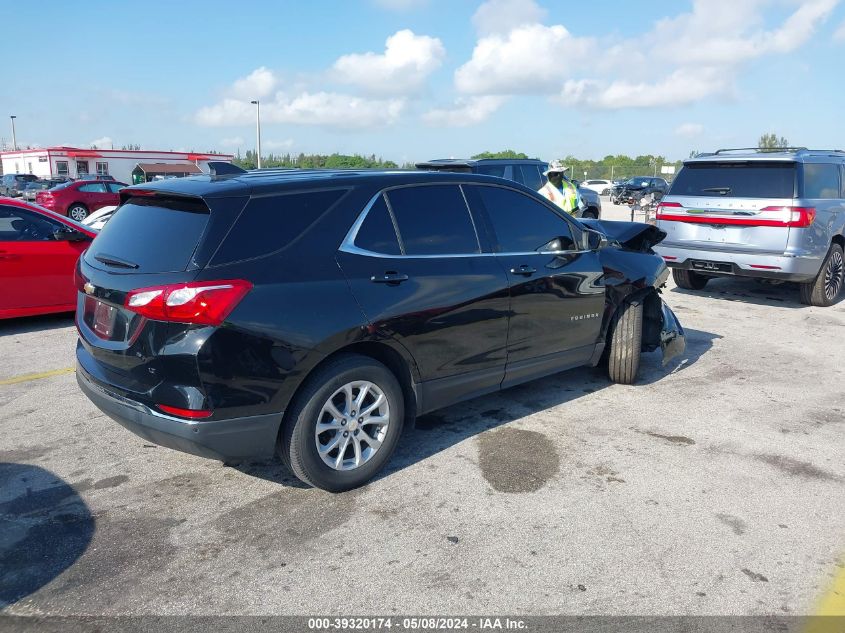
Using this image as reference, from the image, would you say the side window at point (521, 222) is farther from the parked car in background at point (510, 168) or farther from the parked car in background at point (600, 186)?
the parked car in background at point (600, 186)

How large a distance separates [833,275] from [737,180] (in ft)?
6.52

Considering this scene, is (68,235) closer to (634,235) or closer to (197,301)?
(197,301)

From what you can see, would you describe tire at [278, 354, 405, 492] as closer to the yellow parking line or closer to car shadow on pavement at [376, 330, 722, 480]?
car shadow on pavement at [376, 330, 722, 480]

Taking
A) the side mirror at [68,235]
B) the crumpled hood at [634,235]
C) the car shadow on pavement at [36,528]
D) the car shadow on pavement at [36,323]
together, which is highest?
the crumpled hood at [634,235]

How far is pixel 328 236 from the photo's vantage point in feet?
12.1

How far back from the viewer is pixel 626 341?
18.4ft

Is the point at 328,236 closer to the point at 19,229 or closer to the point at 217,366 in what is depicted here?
the point at 217,366

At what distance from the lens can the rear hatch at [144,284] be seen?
3258 mm

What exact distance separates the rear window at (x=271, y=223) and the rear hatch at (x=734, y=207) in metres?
6.69

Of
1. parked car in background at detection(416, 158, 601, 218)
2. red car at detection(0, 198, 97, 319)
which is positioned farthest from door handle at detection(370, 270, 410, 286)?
parked car in background at detection(416, 158, 601, 218)

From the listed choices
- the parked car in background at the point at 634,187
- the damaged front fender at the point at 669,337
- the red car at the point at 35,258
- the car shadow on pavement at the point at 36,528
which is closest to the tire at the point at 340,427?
the car shadow on pavement at the point at 36,528

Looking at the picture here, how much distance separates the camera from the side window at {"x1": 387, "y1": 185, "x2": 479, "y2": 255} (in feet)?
13.3

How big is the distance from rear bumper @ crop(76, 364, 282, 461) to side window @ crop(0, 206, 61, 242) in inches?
192

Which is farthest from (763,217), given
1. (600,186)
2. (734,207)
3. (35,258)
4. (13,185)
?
(13,185)
